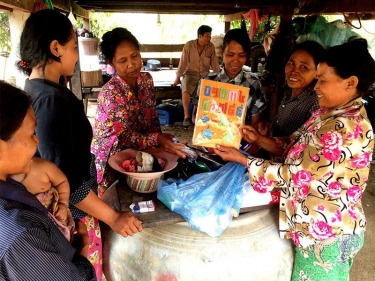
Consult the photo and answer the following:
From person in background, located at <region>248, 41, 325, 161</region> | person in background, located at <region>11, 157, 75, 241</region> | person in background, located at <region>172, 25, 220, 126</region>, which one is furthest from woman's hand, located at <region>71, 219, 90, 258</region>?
person in background, located at <region>172, 25, 220, 126</region>

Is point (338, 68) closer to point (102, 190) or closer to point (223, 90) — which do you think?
point (223, 90)

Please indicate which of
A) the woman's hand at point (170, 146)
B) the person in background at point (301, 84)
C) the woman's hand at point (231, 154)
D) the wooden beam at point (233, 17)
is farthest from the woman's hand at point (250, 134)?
the wooden beam at point (233, 17)

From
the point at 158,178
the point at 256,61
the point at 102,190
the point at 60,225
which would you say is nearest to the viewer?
the point at 60,225

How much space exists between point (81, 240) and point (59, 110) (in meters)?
0.57

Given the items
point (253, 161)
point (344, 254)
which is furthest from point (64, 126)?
point (344, 254)

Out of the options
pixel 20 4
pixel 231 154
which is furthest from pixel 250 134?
pixel 20 4

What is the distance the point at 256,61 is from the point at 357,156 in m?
5.21

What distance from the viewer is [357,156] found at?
1.30 meters

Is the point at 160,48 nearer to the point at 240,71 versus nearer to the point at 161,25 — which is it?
the point at 161,25

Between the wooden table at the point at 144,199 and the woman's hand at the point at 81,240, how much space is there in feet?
0.66

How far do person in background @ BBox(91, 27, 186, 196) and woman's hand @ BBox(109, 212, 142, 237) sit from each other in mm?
520

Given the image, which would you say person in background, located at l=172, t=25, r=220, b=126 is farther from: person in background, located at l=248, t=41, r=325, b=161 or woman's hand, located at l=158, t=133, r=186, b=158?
woman's hand, located at l=158, t=133, r=186, b=158

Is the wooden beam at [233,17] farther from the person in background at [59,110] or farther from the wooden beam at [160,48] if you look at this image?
the person in background at [59,110]

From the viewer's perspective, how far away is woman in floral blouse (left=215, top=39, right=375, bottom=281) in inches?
51.3
